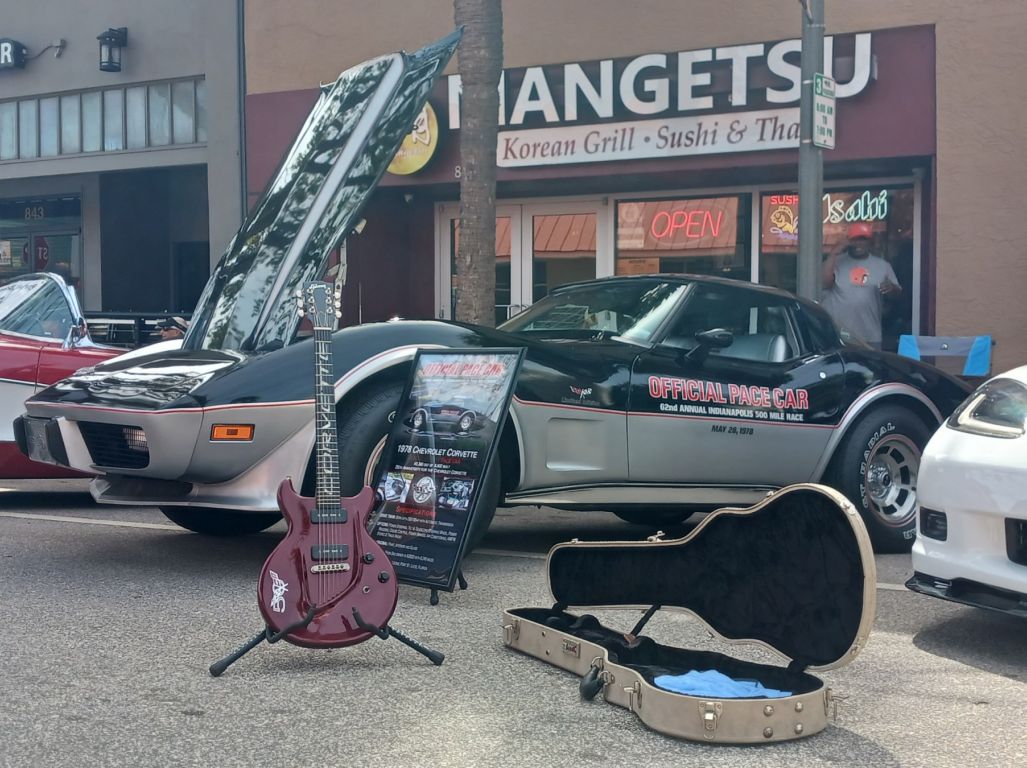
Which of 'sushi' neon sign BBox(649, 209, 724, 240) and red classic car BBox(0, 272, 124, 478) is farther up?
'sushi' neon sign BBox(649, 209, 724, 240)

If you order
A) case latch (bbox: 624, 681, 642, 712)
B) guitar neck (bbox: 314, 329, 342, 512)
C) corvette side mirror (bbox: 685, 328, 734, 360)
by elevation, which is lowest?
case latch (bbox: 624, 681, 642, 712)

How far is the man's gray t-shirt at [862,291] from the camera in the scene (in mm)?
13625

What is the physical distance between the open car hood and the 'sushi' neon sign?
7.61 m

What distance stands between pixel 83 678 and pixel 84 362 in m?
4.29

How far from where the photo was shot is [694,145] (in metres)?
13.6

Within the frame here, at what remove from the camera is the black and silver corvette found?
568 centimetres

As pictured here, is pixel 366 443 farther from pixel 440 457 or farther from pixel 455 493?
pixel 455 493

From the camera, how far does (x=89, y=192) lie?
2036 centimetres

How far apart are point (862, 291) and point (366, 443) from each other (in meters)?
9.21

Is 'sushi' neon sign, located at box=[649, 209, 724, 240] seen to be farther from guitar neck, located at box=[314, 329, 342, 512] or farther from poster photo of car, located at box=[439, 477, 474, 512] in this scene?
guitar neck, located at box=[314, 329, 342, 512]

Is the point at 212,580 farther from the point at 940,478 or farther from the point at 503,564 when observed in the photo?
the point at 940,478

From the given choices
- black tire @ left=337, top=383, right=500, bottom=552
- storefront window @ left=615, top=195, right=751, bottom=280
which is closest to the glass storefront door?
storefront window @ left=615, top=195, right=751, bottom=280

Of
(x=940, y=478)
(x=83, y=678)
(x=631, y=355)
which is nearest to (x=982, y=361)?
(x=631, y=355)

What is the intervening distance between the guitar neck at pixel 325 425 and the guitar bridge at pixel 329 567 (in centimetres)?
24
